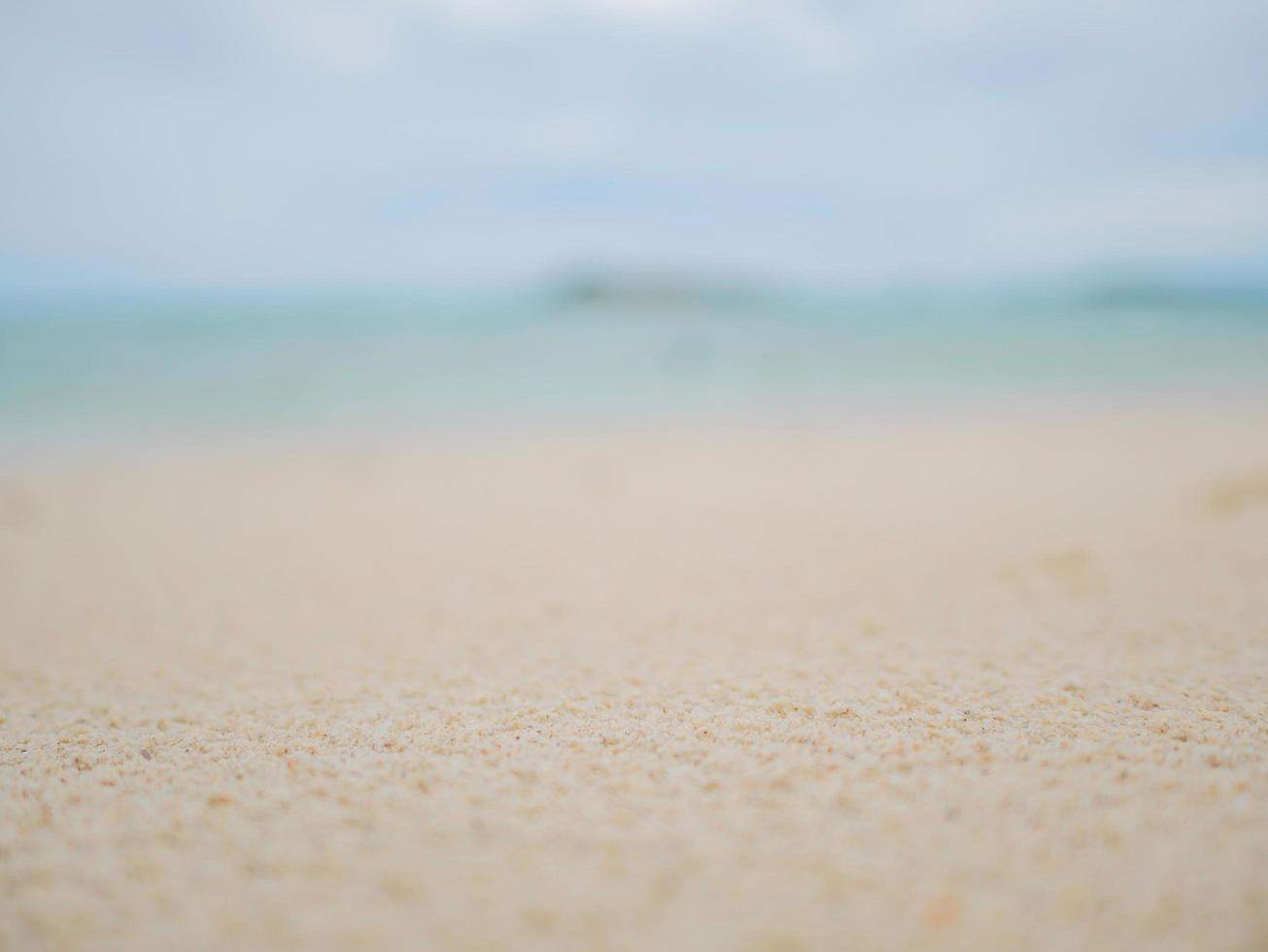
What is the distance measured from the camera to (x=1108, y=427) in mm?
7414

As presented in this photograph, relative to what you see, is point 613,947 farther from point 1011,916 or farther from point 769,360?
point 769,360

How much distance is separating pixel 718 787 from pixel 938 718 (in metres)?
0.66

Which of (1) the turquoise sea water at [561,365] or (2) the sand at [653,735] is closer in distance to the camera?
(2) the sand at [653,735]

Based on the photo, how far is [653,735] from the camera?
70.3 inches

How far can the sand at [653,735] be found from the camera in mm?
1271

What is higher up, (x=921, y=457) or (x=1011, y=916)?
(x=921, y=457)

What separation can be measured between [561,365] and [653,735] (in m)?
14.4

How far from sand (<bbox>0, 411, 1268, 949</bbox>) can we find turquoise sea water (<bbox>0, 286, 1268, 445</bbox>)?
6.79 meters

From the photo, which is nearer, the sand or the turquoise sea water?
the sand

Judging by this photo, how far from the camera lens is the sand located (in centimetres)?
127

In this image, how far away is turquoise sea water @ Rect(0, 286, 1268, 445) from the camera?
1058cm

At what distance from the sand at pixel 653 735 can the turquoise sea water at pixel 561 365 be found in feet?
22.3

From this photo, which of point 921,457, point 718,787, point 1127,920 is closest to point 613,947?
point 718,787

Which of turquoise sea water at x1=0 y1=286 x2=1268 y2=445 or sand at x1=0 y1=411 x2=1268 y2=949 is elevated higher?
turquoise sea water at x1=0 y1=286 x2=1268 y2=445
